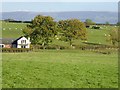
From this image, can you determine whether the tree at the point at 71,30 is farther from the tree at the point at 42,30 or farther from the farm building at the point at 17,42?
the farm building at the point at 17,42

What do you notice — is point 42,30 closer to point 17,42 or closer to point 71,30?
point 17,42

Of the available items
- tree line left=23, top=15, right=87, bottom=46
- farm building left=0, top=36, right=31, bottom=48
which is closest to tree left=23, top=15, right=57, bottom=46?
tree line left=23, top=15, right=87, bottom=46

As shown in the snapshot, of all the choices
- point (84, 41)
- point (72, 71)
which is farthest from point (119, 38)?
point (72, 71)

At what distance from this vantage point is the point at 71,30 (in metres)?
105

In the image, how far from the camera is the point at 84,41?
4466 inches

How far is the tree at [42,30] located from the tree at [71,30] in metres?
7.45

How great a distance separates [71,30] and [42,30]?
43.6 ft

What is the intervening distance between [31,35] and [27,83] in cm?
8095

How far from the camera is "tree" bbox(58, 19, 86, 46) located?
103 m

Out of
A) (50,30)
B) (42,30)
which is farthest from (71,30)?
(42,30)

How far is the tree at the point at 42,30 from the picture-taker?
3708 inches

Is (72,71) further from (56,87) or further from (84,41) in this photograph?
(84,41)

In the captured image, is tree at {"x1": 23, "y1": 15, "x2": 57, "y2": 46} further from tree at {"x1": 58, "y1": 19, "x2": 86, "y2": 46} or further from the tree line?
tree at {"x1": 58, "y1": 19, "x2": 86, "y2": 46}

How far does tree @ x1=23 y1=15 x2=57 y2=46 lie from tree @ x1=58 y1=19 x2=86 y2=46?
7.45 metres
